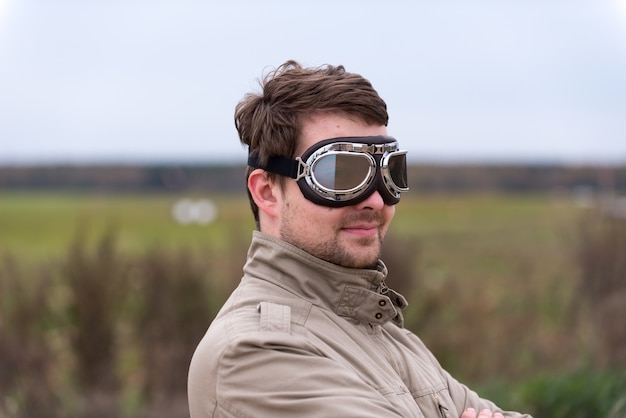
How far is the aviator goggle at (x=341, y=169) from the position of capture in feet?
9.62

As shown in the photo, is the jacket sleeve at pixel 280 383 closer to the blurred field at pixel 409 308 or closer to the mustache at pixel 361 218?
the mustache at pixel 361 218

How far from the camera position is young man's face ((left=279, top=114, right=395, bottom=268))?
9.52ft

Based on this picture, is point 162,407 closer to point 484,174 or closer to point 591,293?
point 591,293

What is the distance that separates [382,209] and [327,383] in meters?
0.72

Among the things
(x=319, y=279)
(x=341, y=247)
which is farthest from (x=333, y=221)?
(x=319, y=279)

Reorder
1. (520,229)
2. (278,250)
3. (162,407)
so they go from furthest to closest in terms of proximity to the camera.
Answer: (520,229) → (162,407) → (278,250)

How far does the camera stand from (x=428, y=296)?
419 inches

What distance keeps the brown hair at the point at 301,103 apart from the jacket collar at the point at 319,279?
309 mm

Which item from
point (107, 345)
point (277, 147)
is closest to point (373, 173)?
point (277, 147)

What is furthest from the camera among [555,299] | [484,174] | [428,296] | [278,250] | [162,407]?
[484,174]

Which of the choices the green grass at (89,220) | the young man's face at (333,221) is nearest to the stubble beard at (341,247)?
the young man's face at (333,221)

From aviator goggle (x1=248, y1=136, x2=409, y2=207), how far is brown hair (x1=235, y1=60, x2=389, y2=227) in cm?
6

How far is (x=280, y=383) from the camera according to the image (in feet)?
8.25

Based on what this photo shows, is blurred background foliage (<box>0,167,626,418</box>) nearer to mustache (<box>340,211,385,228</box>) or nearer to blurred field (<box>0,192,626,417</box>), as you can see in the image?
blurred field (<box>0,192,626,417</box>)
